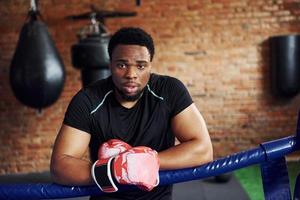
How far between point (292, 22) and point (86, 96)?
3.13 metres

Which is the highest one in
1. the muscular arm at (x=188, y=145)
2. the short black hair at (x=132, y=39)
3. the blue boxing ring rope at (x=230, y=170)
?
the short black hair at (x=132, y=39)

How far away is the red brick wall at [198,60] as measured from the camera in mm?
3936

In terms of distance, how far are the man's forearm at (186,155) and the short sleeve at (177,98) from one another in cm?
14

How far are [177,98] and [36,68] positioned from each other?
1975 millimetres

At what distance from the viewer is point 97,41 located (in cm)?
315

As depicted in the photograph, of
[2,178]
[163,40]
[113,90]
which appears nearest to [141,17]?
[163,40]

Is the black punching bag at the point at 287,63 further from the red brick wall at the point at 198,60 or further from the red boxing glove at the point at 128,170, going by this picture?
the red boxing glove at the point at 128,170

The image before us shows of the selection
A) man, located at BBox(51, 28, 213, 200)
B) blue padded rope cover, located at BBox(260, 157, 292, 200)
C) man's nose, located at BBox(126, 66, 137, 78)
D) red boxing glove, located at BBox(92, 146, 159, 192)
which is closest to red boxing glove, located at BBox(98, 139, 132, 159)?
man, located at BBox(51, 28, 213, 200)

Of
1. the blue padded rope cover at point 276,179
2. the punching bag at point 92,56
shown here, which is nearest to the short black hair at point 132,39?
the blue padded rope cover at point 276,179

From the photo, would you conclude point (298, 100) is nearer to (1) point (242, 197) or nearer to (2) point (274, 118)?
(2) point (274, 118)

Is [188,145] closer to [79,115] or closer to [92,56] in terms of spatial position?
[79,115]

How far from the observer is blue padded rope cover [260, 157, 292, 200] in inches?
51.0

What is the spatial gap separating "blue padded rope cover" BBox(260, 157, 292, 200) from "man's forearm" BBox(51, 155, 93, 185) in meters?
0.58

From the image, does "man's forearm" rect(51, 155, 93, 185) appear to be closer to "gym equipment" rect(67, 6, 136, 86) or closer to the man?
the man
